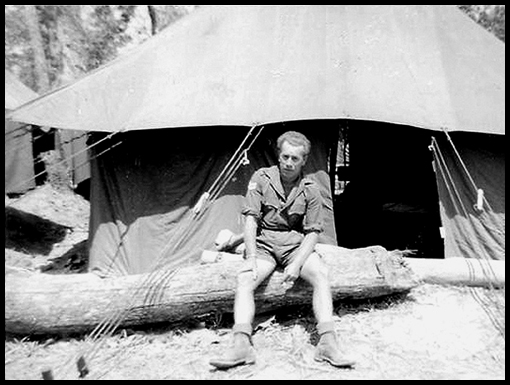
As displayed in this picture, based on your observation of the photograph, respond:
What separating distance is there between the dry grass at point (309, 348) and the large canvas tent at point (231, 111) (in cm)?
144

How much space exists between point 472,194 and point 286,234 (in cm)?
282

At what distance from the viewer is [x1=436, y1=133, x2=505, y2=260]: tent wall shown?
5742 millimetres

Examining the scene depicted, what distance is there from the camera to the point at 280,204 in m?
4.17

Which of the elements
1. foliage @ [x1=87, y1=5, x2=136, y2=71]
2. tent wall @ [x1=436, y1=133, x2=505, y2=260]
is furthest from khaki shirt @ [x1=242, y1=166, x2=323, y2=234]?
foliage @ [x1=87, y1=5, x2=136, y2=71]

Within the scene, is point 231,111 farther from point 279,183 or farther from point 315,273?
point 315,273

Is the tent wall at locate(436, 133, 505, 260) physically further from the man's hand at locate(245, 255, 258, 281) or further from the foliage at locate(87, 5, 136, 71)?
the foliage at locate(87, 5, 136, 71)

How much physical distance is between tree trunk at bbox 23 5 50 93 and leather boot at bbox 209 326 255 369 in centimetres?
1677

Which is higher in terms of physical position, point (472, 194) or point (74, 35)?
point (74, 35)

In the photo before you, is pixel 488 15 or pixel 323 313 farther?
pixel 488 15

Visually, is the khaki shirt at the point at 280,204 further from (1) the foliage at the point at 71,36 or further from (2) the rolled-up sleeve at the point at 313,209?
(1) the foliage at the point at 71,36

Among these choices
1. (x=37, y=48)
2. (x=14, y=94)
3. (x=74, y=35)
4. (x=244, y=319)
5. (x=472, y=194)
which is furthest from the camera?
(x=74, y=35)

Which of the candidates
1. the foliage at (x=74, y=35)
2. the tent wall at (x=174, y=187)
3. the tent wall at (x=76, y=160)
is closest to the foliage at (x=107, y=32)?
the foliage at (x=74, y=35)

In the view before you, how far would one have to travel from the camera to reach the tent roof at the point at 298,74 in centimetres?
579

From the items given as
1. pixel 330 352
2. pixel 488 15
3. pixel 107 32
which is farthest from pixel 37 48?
pixel 488 15
